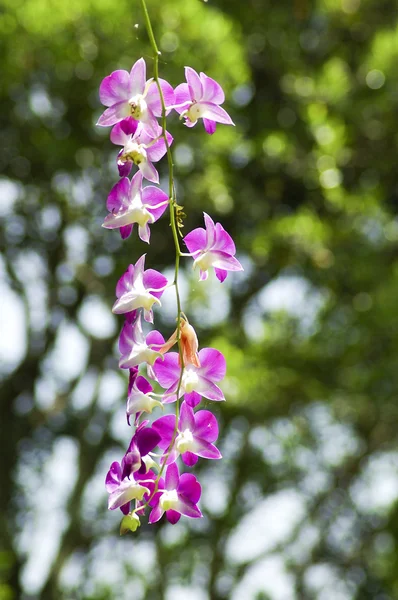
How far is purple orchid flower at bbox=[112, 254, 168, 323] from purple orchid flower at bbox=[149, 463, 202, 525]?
0.08 meters

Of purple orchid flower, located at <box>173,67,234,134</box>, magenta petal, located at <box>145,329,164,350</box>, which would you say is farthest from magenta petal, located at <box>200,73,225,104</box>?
magenta petal, located at <box>145,329,164,350</box>

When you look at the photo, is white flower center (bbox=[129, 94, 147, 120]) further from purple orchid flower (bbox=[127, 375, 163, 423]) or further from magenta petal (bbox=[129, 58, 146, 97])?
purple orchid flower (bbox=[127, 375, 163, 423])

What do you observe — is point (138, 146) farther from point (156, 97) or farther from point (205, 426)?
point (205, 426)

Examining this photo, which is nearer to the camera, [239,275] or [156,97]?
[156,97]

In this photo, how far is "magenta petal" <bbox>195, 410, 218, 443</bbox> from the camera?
458mm

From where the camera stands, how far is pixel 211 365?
46cm

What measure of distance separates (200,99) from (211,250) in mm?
82

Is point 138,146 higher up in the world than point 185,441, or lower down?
higher up

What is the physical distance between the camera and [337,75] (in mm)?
2680

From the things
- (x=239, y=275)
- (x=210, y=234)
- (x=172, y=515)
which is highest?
(x=210, y=234)

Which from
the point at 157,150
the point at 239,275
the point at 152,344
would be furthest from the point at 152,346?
the point at 239,275

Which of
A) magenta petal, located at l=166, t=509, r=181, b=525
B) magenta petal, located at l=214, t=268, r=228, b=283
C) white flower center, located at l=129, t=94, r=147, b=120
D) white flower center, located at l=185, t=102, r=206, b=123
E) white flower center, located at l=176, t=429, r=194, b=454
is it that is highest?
white flower center, located at l=129, t=94, r=147, b=120

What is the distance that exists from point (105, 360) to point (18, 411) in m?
0.47

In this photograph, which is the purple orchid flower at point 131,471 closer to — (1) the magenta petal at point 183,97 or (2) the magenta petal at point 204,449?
(2) the magenta petal at point 204,449
